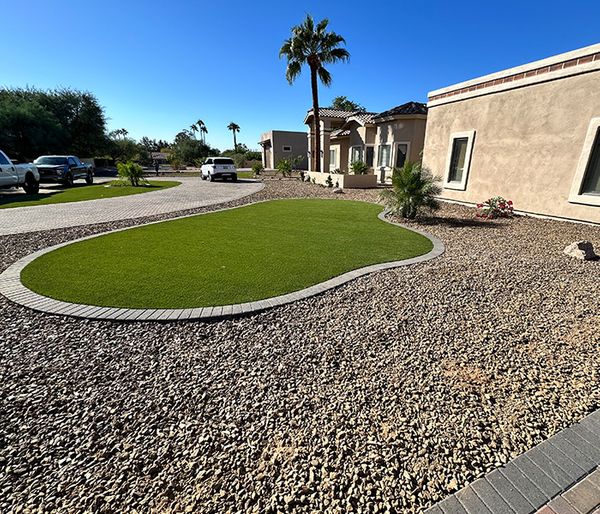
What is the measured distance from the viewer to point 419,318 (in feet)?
12.7

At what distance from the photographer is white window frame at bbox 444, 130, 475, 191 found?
454 inches

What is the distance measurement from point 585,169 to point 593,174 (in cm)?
26

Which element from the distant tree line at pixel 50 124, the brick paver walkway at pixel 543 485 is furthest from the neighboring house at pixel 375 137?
the distant tree line at pixel 50 124

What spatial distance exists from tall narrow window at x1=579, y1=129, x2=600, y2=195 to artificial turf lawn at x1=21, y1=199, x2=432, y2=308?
207 inches

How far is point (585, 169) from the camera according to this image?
27.1 ft

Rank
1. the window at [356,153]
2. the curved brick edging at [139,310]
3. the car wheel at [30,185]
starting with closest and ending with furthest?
1. the curved brick edging at [139,310]
2. the car wheel at [30,185]
3. the window at [356,153]

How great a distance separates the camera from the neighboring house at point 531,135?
26.9 feet

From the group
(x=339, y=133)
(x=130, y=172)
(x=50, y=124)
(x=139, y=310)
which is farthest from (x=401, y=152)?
(x=50, y=124)

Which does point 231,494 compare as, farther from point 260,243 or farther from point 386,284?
point 260,243

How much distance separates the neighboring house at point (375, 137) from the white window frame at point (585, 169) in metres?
6.75

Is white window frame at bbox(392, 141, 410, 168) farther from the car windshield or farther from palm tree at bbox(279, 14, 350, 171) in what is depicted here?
the car windshield

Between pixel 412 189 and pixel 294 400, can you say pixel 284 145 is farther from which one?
pixel 294 400

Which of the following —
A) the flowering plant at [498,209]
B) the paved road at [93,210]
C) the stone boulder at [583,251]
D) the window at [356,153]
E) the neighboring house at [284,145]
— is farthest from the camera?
the neighboring house at [284,145]

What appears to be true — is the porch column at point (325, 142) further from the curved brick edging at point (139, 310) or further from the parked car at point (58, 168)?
the curved brick edging at point (139, 310)
